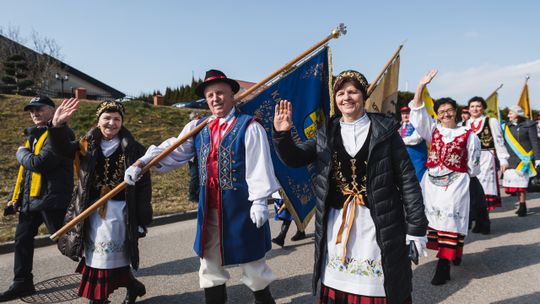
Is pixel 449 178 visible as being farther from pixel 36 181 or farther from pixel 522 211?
pixel 36 181

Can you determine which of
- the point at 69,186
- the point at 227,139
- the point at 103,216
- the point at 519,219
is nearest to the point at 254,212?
the point at 227,139

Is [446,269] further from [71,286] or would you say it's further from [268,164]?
[71,286]

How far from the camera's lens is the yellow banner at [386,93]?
454cm

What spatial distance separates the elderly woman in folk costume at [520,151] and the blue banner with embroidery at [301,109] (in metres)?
5.76

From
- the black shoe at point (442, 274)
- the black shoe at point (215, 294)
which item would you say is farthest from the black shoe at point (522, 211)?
the black shoe at point (215, 294)

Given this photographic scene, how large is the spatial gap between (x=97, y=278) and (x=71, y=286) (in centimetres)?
109

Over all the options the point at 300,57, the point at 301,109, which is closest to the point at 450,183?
the point at 301,109

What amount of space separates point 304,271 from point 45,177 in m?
3.00

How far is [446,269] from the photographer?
4.34 meters

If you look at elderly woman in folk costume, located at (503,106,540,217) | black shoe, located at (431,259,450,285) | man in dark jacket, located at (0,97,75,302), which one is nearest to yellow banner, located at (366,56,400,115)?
black shoe, located at (431,259,450,285)

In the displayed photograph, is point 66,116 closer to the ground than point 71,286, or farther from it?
farther from it

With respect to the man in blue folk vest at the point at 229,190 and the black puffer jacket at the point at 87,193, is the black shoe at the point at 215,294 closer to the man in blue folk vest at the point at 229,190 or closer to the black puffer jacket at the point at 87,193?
the man in blue folk vest at the point at 229,190

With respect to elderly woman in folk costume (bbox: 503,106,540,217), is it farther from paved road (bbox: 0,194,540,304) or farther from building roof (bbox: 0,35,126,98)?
building roof (bbox: 0,35,126,98)

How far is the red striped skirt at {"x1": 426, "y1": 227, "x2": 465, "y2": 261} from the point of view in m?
4.41
